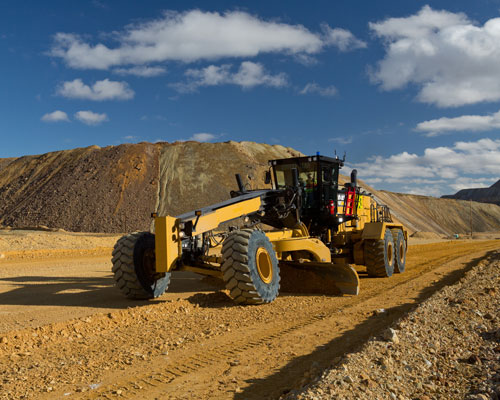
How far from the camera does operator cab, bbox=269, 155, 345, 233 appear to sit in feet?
37.3

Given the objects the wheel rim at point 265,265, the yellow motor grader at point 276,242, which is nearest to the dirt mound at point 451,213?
the yellow motor grader at point 276,242

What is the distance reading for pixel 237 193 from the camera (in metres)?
11.1

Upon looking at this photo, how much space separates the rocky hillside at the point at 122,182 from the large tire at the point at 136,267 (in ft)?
127

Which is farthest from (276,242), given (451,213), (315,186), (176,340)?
(451,213)

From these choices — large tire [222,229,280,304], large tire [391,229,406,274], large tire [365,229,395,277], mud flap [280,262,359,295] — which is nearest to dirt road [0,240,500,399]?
large tire [222,229,280,304]

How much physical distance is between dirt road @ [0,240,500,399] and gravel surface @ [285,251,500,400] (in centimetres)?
47

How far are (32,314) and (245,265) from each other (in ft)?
12.4

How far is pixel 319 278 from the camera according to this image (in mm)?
10055

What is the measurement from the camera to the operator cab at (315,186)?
11375mm

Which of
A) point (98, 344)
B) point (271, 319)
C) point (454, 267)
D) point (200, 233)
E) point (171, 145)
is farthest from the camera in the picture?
point (171, 145)

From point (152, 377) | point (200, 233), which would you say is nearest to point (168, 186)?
point (200, 233)

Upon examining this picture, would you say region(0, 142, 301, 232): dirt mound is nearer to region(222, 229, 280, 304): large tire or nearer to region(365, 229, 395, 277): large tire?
region(365, 229, 395, 277): large tire

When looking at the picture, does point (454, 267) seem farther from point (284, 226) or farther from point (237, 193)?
point (237, 193)

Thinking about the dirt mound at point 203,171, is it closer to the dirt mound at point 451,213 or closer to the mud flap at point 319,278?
the dirt mound at point 451,213
